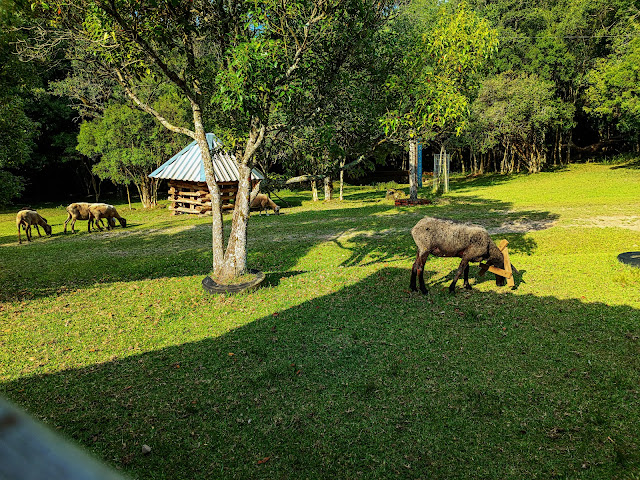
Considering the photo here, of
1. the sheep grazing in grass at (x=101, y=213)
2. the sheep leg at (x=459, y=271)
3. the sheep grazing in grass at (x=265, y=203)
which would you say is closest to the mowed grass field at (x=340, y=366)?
the sheep leg at (x=459, y=271)

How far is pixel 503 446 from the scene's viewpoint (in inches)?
212

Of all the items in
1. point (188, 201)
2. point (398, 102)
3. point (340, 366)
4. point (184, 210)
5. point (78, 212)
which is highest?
point (398, 102)

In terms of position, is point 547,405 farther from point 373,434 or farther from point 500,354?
point 373,434

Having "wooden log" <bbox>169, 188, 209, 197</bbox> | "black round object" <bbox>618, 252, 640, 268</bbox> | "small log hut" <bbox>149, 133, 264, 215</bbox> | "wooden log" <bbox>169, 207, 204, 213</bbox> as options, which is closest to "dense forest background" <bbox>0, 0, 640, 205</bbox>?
"small log hut" <bbox>149, 133, 264, 215</bbox>

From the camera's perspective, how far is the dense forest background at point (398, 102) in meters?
11.3

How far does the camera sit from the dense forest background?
446 inches

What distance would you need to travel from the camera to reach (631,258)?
11.9 metres

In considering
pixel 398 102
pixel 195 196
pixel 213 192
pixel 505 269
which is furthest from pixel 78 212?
pixel 505 269

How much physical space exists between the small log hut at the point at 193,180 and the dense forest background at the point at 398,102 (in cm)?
242

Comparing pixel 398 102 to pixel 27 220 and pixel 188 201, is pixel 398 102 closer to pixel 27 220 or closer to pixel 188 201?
pixel 27 220

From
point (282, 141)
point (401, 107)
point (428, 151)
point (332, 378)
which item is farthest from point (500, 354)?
point (428, 151)

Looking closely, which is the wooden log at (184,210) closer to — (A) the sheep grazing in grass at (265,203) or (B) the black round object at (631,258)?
(A) the sheep grazing in grass at (265,203)

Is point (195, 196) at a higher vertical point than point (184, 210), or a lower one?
higher

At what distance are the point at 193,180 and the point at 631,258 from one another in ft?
76.7
